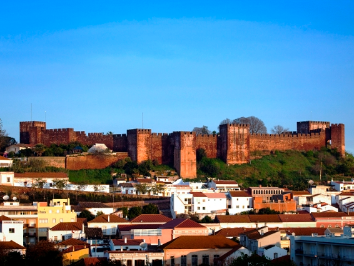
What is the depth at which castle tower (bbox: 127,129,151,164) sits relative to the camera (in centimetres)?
6438

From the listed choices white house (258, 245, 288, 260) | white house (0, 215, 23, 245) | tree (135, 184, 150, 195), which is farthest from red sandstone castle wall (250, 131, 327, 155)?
white house (258, 245, 288, 260)

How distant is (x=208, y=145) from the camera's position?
66.7 metres

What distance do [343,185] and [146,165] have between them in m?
14.4

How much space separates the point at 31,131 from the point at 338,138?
2498 cm

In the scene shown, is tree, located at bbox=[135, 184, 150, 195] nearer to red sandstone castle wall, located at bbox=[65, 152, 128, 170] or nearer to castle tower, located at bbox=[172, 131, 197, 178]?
castle tower, located at bbox=[172, 131, 197, 178]

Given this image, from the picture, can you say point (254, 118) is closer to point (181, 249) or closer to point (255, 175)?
point (255, 175)

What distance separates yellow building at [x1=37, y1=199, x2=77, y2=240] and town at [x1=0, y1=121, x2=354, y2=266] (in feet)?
0.19

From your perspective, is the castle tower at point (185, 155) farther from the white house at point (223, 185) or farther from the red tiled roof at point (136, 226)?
the red tiled roof at point (136, 226)

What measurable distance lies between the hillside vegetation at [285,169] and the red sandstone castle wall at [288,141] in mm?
650

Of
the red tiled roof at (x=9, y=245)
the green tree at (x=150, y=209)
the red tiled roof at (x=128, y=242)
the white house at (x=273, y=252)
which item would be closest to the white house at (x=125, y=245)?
the red tiled roof at (x=128, y=242)

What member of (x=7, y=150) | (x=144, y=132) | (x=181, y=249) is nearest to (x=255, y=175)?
(x=144, y=132)

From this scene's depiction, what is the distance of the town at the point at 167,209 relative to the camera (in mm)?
35000

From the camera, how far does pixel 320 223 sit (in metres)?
49.0

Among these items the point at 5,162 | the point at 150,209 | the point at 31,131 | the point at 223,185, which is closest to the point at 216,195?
the point at 223,185
